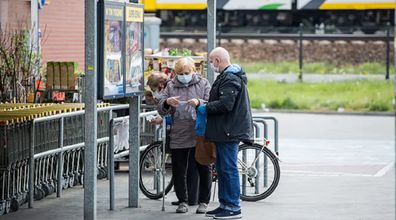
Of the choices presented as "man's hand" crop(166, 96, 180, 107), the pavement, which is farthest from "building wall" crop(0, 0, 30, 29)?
"man's hand" crop(166, 96, 180, 107)

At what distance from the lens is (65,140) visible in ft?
41.9

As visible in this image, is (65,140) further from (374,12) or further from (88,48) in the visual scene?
(374,12)

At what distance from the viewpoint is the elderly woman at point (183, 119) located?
36.6 feet

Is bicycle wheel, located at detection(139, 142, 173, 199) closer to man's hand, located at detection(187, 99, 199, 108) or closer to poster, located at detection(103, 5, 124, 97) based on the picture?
man's hand, located at detection(187, 99, 199, 108)

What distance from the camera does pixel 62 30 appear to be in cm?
1800

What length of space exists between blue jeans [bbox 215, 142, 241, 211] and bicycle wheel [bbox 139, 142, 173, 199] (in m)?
1.11

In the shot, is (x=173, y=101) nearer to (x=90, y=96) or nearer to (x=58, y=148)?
(x=90, y=96)

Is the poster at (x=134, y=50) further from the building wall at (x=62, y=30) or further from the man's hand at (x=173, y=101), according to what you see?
the building wall at (x=62, y=30)

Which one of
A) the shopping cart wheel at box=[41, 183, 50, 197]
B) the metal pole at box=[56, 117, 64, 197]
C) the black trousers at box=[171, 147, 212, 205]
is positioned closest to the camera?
the black trousers at box=[171, 147, 212, 205]

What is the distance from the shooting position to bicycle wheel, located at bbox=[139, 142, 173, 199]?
1201 centimetres

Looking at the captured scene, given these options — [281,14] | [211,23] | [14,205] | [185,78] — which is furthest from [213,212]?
[281,14]

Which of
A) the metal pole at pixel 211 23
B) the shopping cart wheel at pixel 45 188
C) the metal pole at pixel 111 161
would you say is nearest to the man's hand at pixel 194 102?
the metal pole at pixel 111 161

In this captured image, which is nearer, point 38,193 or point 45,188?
point 38,193

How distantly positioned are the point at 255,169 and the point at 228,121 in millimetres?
1525
